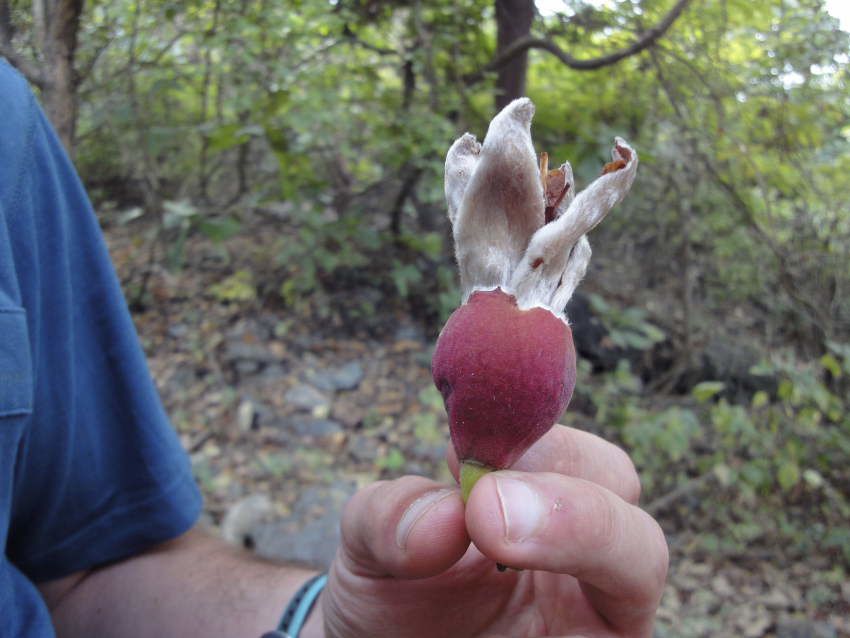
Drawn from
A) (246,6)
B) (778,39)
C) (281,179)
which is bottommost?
(281,179)

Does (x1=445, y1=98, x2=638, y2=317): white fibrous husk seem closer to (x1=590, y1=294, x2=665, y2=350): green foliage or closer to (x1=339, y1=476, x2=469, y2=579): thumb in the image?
(x1=339, y1=476, x2=469, y2=579): thumb

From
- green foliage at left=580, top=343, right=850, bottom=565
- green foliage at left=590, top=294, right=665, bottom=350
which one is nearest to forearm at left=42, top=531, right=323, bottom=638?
green foliage at left=580, top=343, right=850, bottom=565

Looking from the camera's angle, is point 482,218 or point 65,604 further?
point 65,604

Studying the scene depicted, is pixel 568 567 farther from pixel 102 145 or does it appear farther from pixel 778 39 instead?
pixel 102 145

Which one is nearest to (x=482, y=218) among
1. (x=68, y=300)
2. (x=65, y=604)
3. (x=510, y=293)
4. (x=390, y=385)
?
(x=510, y=293)

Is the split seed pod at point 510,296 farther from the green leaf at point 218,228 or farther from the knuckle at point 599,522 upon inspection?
the green leaf at point 218,228

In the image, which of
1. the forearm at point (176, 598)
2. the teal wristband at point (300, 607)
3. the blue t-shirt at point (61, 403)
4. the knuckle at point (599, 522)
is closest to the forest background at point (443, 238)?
the blue t-shirt at point (61, 403)
